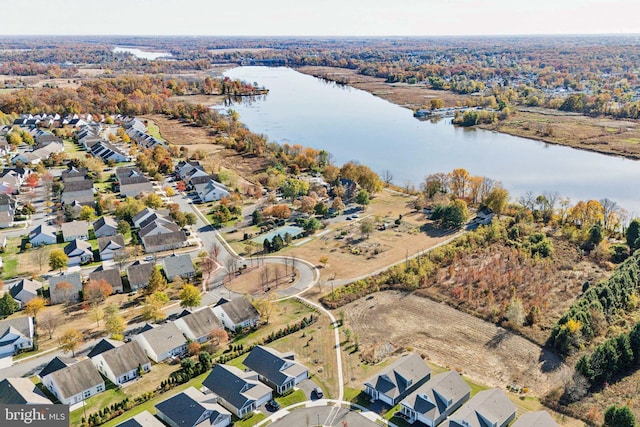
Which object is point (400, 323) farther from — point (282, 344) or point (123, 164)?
point (123, 164)

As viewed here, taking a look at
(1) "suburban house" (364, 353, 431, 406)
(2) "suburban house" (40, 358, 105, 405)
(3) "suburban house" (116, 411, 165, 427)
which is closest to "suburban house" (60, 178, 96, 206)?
(2) "suburban house" (40, 358, 105, 405)

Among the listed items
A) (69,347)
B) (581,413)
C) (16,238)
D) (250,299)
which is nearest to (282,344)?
(250,299)

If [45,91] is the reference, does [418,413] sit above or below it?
below

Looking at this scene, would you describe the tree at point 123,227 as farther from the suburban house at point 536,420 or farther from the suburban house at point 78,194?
the suburban house at point 536,420

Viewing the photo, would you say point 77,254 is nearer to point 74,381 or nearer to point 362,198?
point 74,381

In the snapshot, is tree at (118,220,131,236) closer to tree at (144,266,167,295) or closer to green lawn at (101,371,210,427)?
tree at (144,266,167,295)

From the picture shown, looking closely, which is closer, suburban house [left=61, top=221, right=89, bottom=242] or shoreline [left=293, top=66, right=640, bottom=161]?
suburban house [left=61, top=221, right=89, bottom=242]
